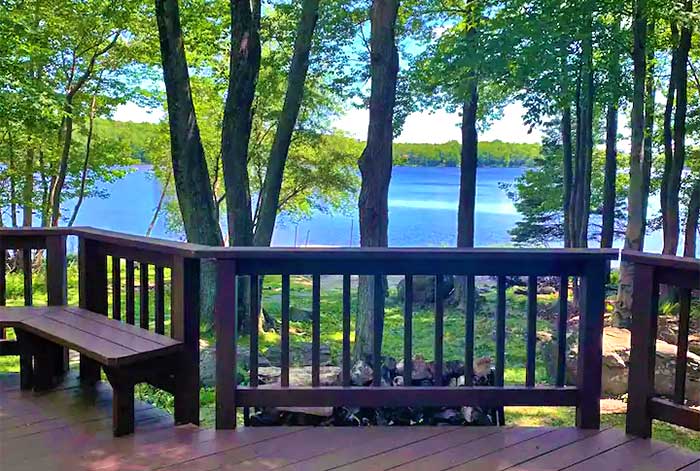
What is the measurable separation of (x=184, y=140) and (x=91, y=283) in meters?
4.09

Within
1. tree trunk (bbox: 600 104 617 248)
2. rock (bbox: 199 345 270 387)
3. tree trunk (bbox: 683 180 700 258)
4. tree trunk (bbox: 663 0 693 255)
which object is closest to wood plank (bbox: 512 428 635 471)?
rock (bbox: 199 345 270 387)

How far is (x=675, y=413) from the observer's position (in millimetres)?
2572

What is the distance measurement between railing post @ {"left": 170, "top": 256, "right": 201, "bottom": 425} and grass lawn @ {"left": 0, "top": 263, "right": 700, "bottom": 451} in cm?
143

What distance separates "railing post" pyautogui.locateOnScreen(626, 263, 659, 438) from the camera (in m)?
2.63

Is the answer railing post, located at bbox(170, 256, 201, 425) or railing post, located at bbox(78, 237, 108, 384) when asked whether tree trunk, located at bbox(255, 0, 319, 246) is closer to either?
railing post, located at bbox(78, 237, 108, 384)

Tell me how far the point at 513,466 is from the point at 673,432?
281 centimetres

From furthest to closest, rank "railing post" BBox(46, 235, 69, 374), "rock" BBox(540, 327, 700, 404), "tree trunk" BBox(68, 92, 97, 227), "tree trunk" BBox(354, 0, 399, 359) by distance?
"tree trunk" BBox(68, 92, 97, 227)
"tree trunk" BBox(354, 0, 399, 359)
"rock" BBox(540, 327, 700, 404)
"railing post" BBox(46, 235, 69, 374)

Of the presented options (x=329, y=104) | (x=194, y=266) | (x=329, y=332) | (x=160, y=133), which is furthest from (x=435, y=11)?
(x=194, y=266)

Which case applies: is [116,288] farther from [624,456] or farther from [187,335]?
[624,456]

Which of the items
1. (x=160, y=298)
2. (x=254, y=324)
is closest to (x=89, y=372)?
(x=160, y=298)

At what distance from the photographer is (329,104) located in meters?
13.8

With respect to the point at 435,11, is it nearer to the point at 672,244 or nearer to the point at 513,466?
the point at 672,244

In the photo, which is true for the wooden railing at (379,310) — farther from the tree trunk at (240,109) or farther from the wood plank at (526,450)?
the tree trunk at (240,109)

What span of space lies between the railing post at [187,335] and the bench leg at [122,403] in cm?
22
